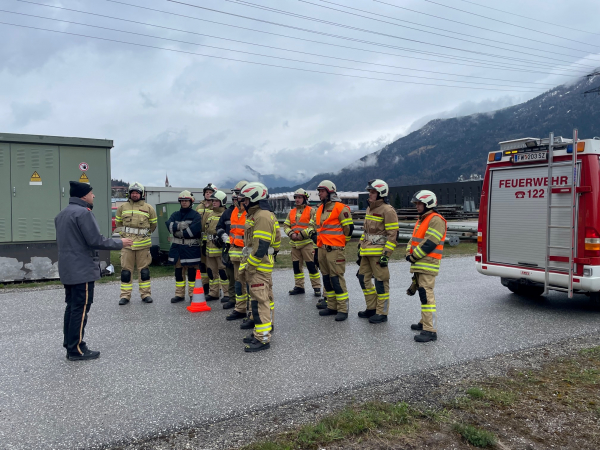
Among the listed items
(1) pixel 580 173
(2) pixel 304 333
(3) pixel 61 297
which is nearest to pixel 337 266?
(2) pixel 304 333

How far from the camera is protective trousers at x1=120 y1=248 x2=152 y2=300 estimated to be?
7.98m

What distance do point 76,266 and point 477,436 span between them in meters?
4.54

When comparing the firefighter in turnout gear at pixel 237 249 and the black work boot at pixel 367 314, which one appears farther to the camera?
the black work boot at pixel 367 314

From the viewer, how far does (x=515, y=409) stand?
3705mm

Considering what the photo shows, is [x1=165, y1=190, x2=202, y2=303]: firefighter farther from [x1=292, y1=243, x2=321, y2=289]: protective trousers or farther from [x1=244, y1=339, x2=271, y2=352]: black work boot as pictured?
[x1=244, y1=339, x2=271, y2=352]: black work boot

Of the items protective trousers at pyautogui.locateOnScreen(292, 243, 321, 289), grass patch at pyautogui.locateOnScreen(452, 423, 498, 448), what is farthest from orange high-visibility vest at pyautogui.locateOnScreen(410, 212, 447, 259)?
grass patch at pyautogui.locateOnScreen(452, 423, 498, 448)

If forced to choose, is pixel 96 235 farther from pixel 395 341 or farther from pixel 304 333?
pixel 395 341

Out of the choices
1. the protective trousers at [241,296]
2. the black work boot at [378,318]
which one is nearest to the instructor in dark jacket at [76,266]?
the protective trousers at [241,296]

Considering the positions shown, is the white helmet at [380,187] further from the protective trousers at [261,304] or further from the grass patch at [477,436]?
the grass patch at [477,436]

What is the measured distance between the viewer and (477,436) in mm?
3186

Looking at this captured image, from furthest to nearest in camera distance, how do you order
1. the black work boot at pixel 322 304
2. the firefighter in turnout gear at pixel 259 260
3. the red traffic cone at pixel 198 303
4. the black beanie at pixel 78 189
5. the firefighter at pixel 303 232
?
the firefighter at pixel 303 232 < the black work boot at pixel 322 304 < the red traffic cone at pixel 198 303 < the firefighter in turnout gear at pixel 259 260 < the black beanie at pixel 78 189

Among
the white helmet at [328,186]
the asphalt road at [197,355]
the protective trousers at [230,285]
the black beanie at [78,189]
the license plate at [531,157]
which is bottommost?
the asphalt road at [197,355]

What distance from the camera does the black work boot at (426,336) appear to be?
221 inches

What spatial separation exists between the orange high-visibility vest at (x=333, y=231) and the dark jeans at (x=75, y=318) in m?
3.60
